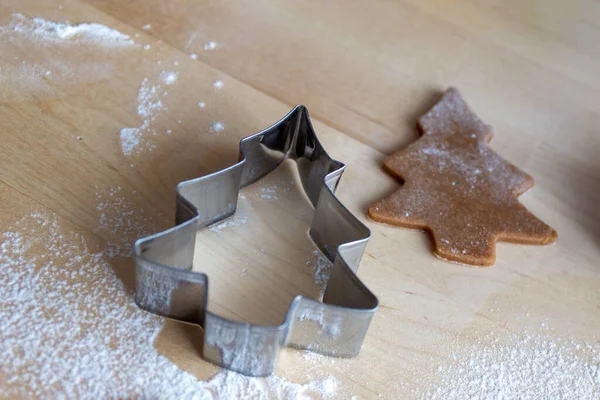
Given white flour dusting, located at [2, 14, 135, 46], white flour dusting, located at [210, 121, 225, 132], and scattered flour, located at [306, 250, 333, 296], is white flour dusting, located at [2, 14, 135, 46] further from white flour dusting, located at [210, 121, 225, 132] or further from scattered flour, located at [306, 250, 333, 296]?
scattered flour, located at [306, 250, 333, 296]

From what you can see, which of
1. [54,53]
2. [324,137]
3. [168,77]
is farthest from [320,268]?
[54,53]

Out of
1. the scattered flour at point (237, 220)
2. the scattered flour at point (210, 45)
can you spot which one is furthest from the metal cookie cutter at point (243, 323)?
the scattered flour at point (210, 45)

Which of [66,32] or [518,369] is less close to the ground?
[66,32]

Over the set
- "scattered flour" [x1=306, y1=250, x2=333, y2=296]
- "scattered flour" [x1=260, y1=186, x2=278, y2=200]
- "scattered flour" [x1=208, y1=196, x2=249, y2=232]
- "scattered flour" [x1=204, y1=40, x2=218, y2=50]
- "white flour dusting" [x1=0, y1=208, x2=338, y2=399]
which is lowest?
"white flour dusting" [x1=0, y1=208, x2=338, y2=399]

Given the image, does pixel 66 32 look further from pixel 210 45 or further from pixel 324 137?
pixel 324 137

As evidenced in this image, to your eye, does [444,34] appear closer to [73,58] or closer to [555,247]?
[555,247]

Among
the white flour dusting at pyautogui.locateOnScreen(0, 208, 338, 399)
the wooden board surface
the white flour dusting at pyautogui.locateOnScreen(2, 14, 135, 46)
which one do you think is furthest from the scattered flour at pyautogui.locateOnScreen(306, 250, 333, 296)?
the white flour dusting at pyautogui.locateOnScreen(2, 14, 135, 46)
